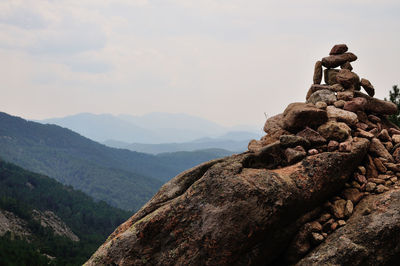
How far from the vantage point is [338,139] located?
17781mm

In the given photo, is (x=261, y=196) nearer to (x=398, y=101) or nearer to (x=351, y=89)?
(x=351, y=89)

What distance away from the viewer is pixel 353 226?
14.8m

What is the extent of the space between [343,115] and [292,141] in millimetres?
3685

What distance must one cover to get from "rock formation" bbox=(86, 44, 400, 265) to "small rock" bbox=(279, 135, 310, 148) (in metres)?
0.05

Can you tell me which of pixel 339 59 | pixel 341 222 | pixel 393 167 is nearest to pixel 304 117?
pixel 393 167

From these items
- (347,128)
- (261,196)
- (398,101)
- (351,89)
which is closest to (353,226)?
(261,196)

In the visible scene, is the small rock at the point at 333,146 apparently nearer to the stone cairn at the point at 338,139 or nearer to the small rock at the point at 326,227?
the stone cairn at the point at 338,139

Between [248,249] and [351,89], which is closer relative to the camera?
[248,249]

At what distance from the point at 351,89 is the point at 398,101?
4518 cm

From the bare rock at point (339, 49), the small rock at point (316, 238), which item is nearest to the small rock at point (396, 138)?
the small rock at point (316, 238)

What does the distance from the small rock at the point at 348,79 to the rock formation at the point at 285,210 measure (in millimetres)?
4666

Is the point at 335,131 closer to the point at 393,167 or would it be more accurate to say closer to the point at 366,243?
the point at 393,167

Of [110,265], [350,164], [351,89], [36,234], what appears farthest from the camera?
[36,234]

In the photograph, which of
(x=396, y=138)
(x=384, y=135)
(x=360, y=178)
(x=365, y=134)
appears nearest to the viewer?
(x=360, y=178)
